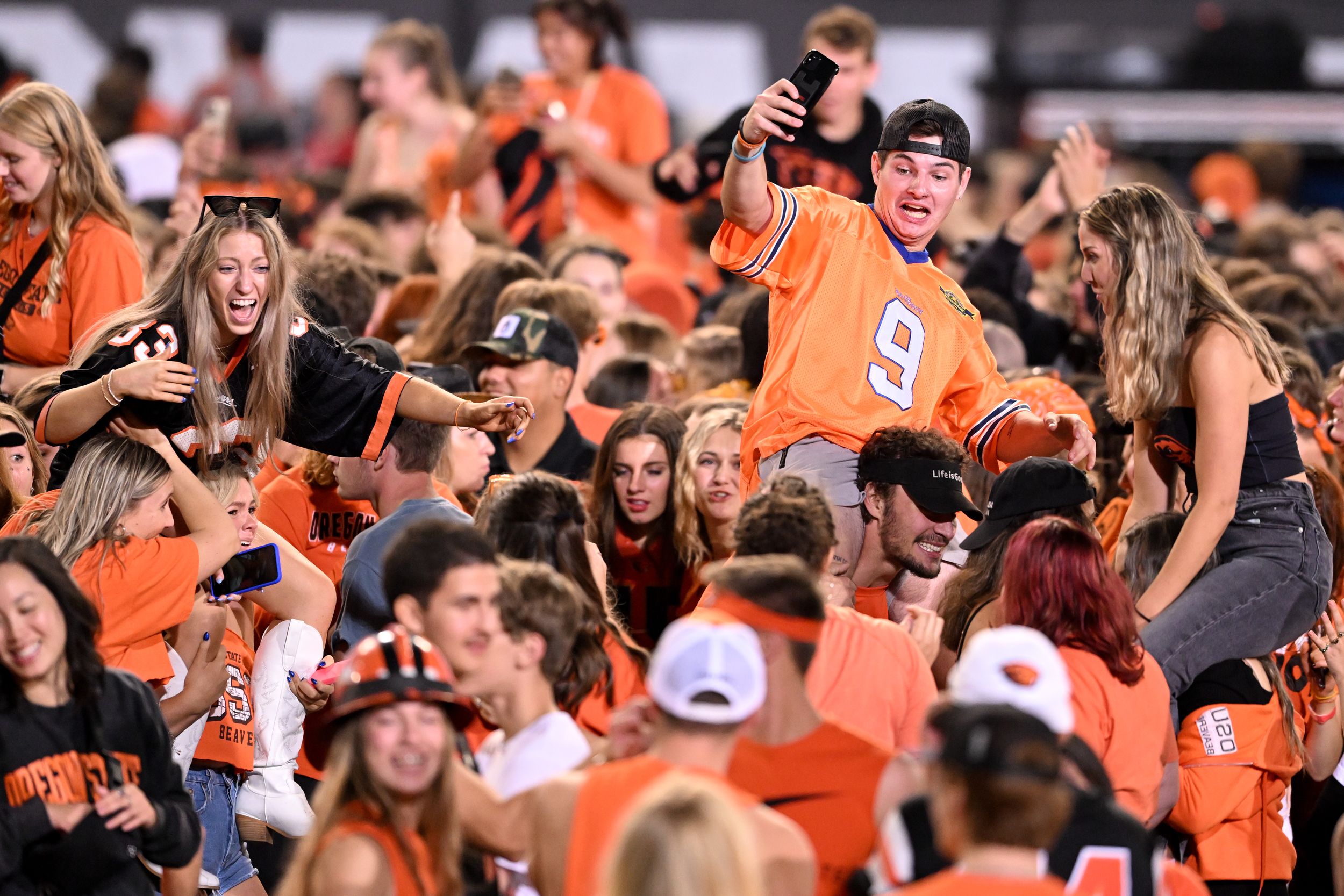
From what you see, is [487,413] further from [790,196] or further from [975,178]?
[975,178]

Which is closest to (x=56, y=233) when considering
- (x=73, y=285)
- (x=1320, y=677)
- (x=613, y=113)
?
(x=73, y=285)

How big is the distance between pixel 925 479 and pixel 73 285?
3.11 m

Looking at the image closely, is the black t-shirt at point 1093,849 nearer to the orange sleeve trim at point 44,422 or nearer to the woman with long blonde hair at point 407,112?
the orange sleeve trim at point 44,422

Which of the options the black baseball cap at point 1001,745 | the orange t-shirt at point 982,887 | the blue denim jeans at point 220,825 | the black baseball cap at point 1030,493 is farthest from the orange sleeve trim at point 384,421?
the orange t-shirt at point 982,887

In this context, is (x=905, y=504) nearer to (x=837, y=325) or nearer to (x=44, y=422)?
(x=837, y=325)

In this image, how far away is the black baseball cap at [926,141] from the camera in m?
5.43

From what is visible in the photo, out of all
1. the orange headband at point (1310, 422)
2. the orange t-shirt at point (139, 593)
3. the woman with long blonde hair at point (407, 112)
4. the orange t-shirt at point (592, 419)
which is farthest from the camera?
the woman with long blonde hair at point (407, 112)

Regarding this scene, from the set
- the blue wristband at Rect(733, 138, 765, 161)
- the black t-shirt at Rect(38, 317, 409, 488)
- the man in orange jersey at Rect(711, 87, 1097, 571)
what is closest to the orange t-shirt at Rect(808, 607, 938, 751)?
the man in orange jersey at Rect(711, 87, 1097, 571)

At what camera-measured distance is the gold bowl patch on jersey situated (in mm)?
5605

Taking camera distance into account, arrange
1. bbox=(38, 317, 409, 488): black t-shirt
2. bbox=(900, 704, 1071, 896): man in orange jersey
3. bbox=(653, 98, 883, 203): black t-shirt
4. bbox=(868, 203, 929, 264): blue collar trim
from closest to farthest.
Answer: bbox=(900, 704, 1071, 896): man in orange jersey < bbox=(38, 317, 409, 488): black t-shirt < bbox=(868, 203, 929, 264): blue collar trim < bbox=(653, 98, 883, 203): black t-shirt

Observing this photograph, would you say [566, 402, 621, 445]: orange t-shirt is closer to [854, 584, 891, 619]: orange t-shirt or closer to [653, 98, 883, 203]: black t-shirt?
[653, 98, 883, 203]: black t-shirt

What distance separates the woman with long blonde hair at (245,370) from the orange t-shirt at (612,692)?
0.82 metres

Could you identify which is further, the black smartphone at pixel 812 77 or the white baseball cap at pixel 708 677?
the black smartphone at pixel 812 77

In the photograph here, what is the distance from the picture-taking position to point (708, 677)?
3391 mm
